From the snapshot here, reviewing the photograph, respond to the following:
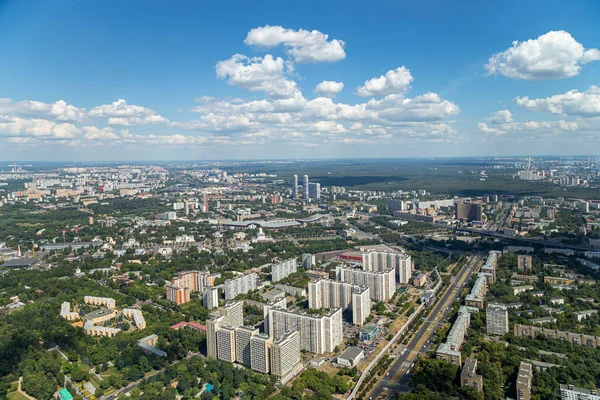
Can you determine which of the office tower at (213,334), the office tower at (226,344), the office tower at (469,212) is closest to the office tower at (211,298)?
the office tower at (213,334)

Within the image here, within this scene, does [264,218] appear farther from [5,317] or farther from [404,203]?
[5,317]

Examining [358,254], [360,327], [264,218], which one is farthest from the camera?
[264,218]

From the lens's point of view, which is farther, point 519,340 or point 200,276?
point 200,276

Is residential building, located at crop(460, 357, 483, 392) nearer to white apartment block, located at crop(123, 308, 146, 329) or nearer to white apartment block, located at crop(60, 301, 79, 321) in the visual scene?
white apartment block, located at crop(123, 308, 146, 329)

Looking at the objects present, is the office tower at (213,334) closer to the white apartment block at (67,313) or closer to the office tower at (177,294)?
the office tower at (177,294)

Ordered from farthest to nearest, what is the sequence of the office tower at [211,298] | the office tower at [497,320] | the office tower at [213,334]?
the office tower at [211,298]
the office tower at [497,320]
the office tower at [213,334]

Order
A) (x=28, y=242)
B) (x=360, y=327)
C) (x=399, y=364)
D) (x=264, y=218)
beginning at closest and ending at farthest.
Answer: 1. (x=399, y=364)
2. (x=360, y=327)
3. (x=28, y=242)
4. (x=264, y=218)

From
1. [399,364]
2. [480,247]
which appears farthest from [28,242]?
[480,247]
